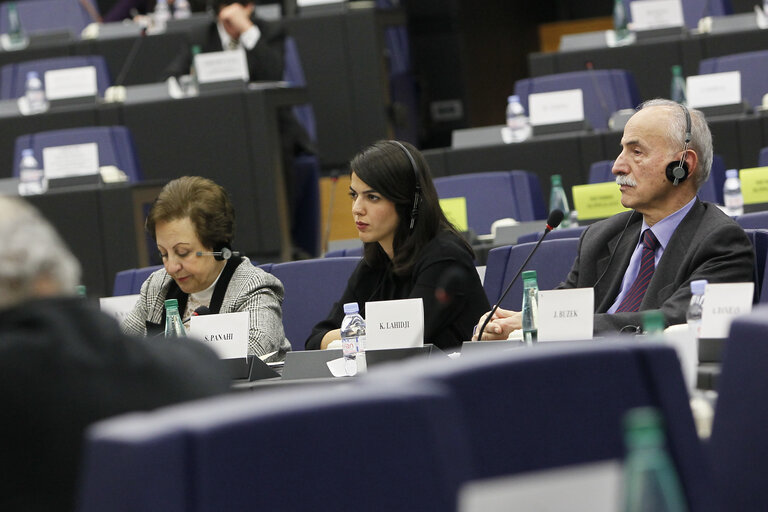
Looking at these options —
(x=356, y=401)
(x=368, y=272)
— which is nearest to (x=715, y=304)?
(x=356, y=401)

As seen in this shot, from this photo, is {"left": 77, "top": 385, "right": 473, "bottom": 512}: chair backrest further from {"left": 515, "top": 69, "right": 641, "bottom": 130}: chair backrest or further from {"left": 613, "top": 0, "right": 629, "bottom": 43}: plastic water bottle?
{"left": 613, "top": 0, "right": 629, "bottom": 43}: plastic water bottle

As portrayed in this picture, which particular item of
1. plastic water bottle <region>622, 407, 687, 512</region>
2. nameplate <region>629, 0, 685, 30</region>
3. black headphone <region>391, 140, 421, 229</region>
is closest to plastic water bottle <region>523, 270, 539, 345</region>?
black headphone <region>391, 140, 421, 229</region>

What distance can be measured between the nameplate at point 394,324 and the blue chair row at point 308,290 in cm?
106

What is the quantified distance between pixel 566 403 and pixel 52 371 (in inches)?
19.4

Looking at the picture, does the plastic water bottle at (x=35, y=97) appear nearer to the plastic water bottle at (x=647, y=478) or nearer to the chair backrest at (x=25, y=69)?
the chair backrest at (x=25, y=69)

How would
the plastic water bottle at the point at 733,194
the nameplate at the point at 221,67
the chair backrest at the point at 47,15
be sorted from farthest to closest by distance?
the chair backrest at the point at 47,15, the nameplate at the point at 221,67, the plastic water bottle at the point at 733,194

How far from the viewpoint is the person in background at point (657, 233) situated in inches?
114

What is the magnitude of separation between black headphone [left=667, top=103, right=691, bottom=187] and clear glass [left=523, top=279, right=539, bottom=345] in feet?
1.92

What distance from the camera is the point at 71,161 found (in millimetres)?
5785

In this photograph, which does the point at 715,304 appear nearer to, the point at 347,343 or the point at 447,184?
the point at 347,343

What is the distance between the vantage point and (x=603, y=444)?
1247mm

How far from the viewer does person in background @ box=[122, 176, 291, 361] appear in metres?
3.42

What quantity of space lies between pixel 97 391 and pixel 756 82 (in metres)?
5.06

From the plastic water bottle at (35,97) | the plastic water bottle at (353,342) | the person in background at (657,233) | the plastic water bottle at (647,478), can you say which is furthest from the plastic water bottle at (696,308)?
the plastic water bottle at (35,97)
